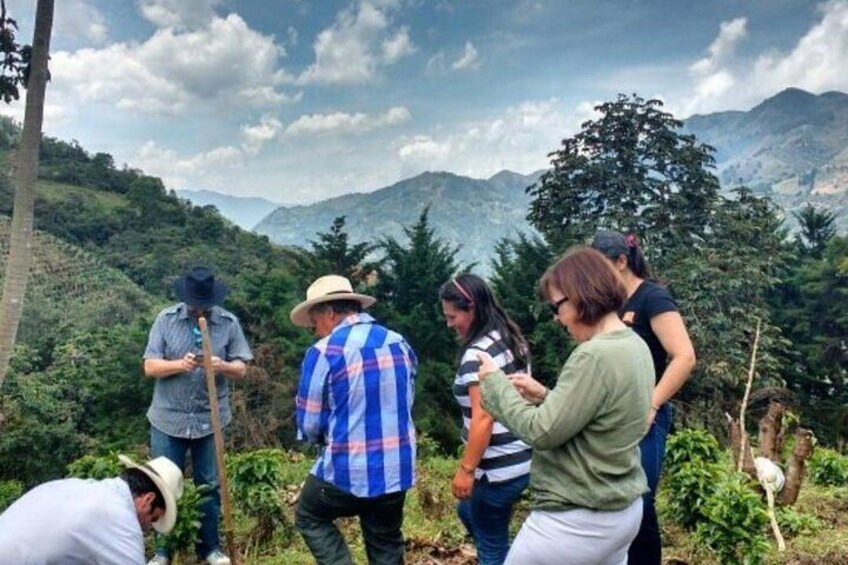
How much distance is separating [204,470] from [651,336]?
2.69 metres

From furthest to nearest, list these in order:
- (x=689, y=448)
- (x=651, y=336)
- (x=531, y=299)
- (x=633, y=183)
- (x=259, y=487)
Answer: (x=531, y=299), (x=633, y=183), (x=689, y=448), (x=259, y=487), (x=651, y=336)

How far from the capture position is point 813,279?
31.0 m

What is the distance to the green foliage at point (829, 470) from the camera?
22.8ft

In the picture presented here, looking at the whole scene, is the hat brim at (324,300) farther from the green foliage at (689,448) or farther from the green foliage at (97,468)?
the green foliage at (689,448)

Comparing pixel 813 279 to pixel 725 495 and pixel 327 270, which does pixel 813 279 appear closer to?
pixel 327 270

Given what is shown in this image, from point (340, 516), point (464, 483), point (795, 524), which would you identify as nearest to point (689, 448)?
point (795, 524)

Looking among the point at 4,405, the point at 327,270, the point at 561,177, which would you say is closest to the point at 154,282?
the point at 327,270

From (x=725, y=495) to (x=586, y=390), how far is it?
8.96ft

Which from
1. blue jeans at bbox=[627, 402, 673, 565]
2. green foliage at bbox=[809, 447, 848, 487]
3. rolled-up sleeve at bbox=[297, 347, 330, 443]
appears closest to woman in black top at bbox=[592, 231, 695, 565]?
blue jeans at bbox=[627, 402, 673, 565]

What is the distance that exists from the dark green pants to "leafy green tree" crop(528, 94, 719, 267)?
65.4 ft

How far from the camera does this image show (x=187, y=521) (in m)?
3.97

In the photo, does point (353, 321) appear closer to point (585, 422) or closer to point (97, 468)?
point (585, 422)

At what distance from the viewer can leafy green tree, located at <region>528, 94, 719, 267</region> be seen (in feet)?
75.6

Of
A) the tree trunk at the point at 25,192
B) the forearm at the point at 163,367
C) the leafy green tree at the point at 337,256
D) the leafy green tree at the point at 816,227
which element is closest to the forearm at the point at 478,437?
the forearm at the point at 163,367
